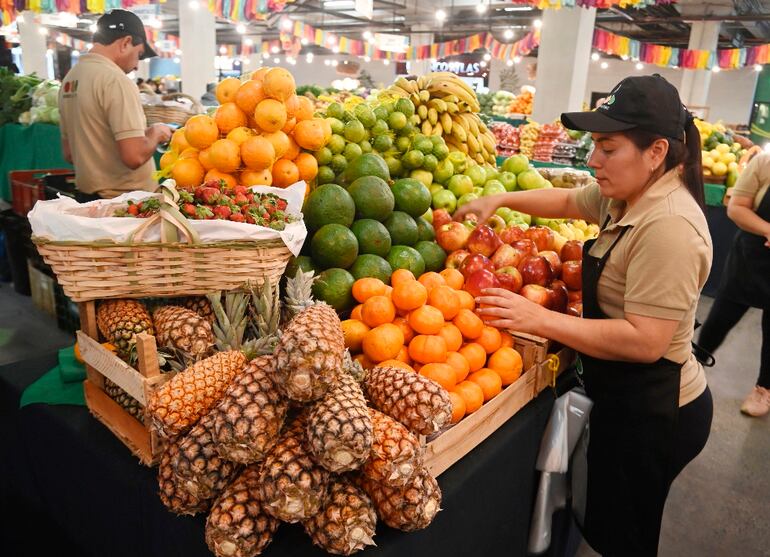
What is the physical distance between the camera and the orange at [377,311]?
184 centimetres

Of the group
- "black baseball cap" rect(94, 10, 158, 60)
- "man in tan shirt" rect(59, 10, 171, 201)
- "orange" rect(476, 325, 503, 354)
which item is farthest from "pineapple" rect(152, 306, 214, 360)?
"black baseball cap" rect(94, 10, 158, 60)

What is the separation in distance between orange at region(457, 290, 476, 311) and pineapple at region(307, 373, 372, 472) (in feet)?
2.99

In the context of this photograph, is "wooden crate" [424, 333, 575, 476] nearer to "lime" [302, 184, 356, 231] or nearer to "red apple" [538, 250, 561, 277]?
"red apple" [538, 250, 561, 277]

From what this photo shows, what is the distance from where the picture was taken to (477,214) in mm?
2729

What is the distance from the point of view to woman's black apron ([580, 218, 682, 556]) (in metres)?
1.83

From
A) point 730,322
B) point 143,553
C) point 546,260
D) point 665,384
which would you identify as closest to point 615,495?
point 665,384

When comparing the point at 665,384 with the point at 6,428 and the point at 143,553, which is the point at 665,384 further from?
the point at 6,428

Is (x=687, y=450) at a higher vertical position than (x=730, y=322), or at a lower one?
higher

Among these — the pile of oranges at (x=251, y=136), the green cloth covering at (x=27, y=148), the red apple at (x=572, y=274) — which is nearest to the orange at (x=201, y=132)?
the pile of oranges at (x=251, y=136)

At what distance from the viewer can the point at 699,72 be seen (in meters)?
17.5

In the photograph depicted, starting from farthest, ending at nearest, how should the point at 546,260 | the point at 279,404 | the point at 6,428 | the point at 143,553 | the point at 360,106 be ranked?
the point at 360,106, the point at 546,260, the point at 6,428, the point at 143,553, the point at 279,404

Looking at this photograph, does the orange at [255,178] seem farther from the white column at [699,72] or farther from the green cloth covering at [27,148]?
the white column at [699,72]

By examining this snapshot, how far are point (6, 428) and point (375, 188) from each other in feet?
5.69

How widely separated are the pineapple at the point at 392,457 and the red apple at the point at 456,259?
1.20 metres
